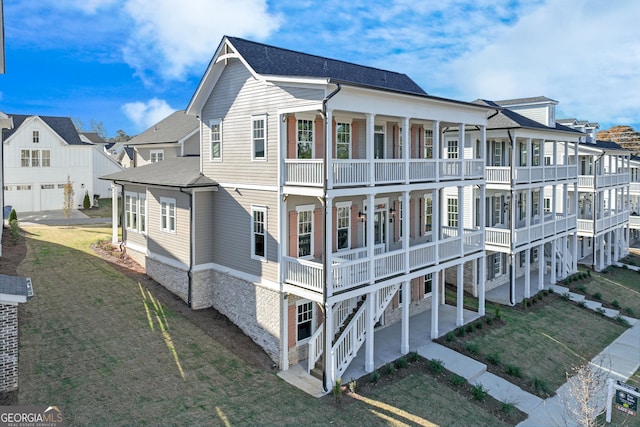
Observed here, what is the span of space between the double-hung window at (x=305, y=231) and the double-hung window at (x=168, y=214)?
20.8ft

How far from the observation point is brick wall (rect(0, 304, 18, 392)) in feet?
36.8

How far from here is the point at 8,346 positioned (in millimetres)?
11305

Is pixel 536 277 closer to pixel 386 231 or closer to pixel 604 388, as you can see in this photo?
pixel 604 388

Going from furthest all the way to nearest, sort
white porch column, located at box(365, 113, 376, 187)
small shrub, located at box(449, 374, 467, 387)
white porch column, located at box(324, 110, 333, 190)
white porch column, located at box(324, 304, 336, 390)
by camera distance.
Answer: small shrub, located at box(449, 374, 467, 387) < white porch column, located at box(365, 113, 376, 187) < white porch column, located at box(324, 304, 336, 390) < white porch column, located at box(324, 110, 333, 190)

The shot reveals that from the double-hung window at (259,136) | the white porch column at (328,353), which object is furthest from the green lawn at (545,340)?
the double-hung window at (259,136)

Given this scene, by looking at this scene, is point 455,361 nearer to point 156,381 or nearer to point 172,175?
point 156,381

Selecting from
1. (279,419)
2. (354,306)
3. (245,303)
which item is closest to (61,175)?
(245,303)

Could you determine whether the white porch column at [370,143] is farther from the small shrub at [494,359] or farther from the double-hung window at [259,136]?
the small shrub at [494,359]

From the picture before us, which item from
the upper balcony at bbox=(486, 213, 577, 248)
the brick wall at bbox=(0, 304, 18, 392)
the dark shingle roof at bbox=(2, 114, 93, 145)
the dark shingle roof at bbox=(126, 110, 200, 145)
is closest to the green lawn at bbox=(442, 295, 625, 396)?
the upper balcony at bbox=(486, 213, 577, 248)

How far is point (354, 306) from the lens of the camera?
18000 millimetres

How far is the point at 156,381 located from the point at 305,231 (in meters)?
6.82

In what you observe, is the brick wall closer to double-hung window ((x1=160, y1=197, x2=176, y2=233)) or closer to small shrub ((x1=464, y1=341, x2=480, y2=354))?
double-hung window ((x1=160, y1=197, x2=176, y2=233))

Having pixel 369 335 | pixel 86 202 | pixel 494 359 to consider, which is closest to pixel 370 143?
pixel 369 335

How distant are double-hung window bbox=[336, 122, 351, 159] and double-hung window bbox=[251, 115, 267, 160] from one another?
2738mm
